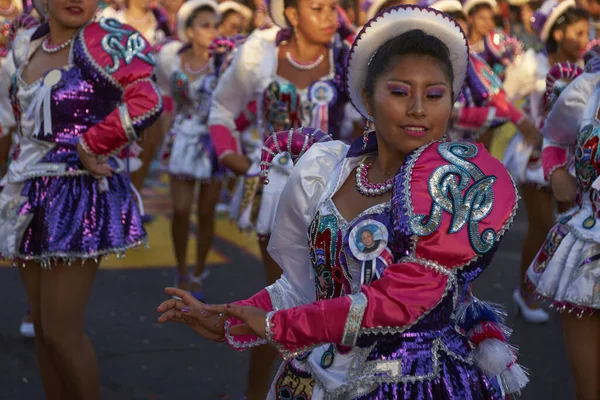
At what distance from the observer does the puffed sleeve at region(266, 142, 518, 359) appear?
7.20 ft

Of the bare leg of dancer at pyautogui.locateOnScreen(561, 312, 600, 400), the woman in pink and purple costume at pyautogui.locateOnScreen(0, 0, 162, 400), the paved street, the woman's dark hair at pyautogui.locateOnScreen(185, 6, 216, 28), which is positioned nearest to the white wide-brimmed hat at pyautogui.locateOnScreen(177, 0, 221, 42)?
the woman's dark hair at pyautogui.locateOnScreen(185, 6, 216, 28)

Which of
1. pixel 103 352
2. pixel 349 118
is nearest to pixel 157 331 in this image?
pixel 103 352

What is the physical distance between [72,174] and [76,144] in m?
0.14

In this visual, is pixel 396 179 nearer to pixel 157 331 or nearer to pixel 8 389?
pixel 8 389

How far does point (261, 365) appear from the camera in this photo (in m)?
4.51

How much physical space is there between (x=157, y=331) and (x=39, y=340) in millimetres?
2065

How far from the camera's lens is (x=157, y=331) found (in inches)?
246

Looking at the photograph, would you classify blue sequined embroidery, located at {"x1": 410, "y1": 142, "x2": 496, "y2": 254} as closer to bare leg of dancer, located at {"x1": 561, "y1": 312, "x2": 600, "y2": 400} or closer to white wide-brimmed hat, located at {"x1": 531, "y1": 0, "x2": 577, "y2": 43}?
bare leg of dancer, located at {"x1": 561, "y1": 312, "x2": 600, "y2": 400}

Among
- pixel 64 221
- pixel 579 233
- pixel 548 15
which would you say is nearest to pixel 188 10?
pixel 548 15

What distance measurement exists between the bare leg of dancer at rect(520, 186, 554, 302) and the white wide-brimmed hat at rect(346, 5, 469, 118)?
4358 millimetres

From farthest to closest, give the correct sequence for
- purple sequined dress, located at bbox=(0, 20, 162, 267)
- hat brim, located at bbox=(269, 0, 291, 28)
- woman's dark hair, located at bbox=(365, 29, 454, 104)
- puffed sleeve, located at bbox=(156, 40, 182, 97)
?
puffed sleeve, located at bbox=(156, 40, 182, 97) < hat brim, located at bbox=(269, 0, 291, 28) < purple sequined dress, located at bbox=(0, 20, 162, 267) < woman's dark hair, located at bbox=(365, 29, 454, 104)

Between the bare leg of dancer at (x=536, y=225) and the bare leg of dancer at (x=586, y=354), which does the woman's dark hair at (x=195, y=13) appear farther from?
the bare leg of dancer at (x=586, y=354)

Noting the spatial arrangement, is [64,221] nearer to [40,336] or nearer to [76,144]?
[76,144]

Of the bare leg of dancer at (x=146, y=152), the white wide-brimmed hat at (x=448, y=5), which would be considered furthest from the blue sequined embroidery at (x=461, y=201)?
the bare leg of dancer at (x=146, y=152)
